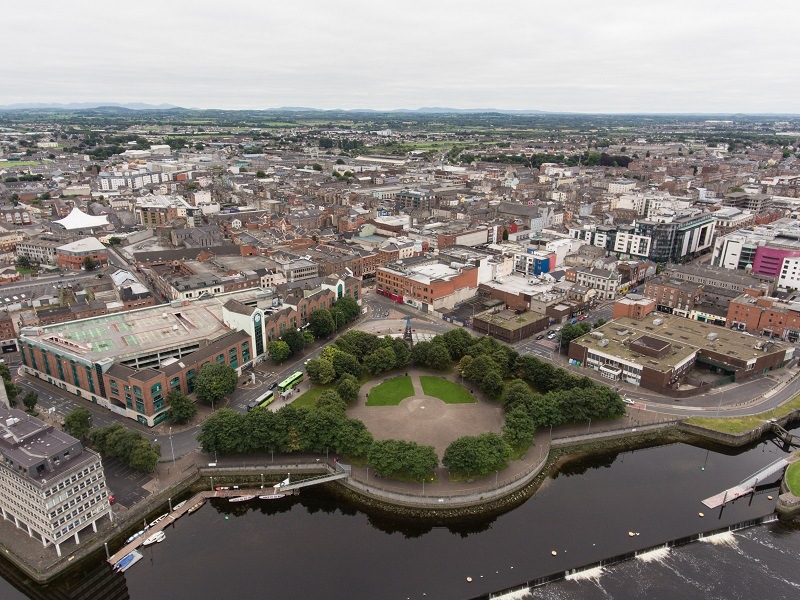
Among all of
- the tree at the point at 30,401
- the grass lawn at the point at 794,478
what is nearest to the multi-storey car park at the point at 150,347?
the tree at the point at 30,401

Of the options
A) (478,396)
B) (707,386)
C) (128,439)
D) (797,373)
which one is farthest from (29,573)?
(797,373)

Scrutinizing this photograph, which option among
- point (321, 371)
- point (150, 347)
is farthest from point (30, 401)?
point (321, 371)

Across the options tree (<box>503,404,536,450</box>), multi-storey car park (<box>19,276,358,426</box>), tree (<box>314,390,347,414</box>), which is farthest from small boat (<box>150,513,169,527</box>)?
tree (<box>503,404,536,450</box>)

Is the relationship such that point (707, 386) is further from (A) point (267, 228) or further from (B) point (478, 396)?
(A) point (267, 228)

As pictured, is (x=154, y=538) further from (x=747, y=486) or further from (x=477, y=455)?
(x=747, y=486)

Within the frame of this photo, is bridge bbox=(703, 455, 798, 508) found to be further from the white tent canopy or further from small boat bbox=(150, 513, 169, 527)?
the white tent canopy

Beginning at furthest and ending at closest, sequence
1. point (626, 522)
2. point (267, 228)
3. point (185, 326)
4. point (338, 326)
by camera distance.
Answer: point (267, 228) → point (338, 326) → point (185, 326) → point (626, 522)

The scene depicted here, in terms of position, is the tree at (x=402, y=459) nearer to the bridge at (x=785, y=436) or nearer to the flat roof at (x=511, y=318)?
the flat roof at (x=511, y=318)
